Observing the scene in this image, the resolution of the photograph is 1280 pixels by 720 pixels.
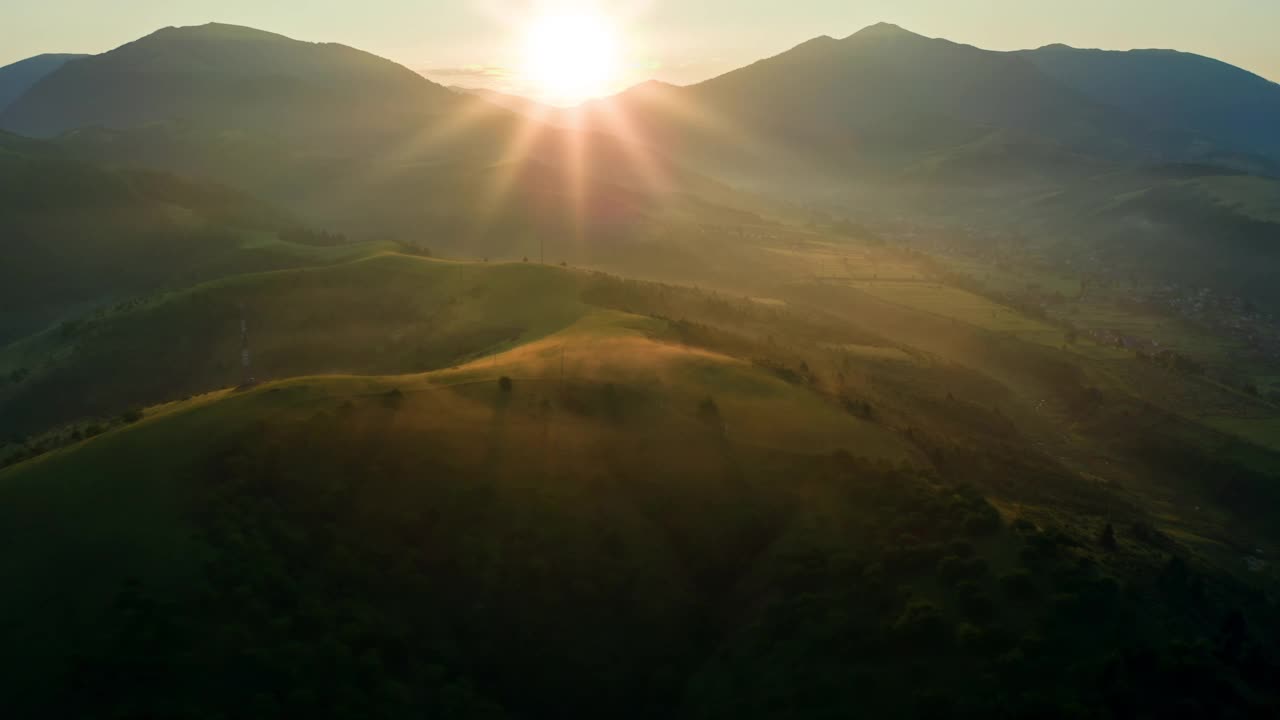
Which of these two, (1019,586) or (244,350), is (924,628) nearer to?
(1019,586)

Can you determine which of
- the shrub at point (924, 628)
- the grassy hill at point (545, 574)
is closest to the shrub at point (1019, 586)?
the grassy hill at point (545, 574)

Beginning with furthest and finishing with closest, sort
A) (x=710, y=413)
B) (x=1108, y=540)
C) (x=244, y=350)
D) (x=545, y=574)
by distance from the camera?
(x=244, y=350) < (x=1108, y=540) < (x=710, y=413) < (x=545, y=574)

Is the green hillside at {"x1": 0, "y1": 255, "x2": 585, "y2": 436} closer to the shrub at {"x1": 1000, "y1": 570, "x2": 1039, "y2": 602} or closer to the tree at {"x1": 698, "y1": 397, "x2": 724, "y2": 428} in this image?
the tree at {"x1": 698, "y1": 397, "x2": 724, "y2": 428}

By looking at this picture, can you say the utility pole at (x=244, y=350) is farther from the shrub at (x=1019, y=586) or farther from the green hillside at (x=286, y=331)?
the shrub at (x=1019, y=586)

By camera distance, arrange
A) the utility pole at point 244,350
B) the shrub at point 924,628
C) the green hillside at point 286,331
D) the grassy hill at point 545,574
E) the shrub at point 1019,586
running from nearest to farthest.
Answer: the grassy hill at point 545,574 → the shrub at point 924,628 → the shrub at point 1019,586 → the green hillside at point 286,331 → the utility pole at point 244,350

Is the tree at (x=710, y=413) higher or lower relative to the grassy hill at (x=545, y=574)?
higher

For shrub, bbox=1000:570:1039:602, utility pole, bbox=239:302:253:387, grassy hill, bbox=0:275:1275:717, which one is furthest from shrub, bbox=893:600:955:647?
utility pole, bbox=239:302:253:387

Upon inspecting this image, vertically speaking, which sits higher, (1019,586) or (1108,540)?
(1019,586)

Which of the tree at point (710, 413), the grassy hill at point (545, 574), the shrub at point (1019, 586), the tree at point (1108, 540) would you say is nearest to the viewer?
the grassy hill at point (545, 574)

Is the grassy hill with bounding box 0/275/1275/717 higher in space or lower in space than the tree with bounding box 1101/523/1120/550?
higher

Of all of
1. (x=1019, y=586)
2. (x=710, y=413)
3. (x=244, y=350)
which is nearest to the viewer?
(x=1019, y=586)

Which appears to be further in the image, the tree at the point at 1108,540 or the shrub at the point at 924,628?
the tree at the point at 1108,540

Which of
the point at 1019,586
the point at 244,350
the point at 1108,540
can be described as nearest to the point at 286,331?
the point at 244,350
